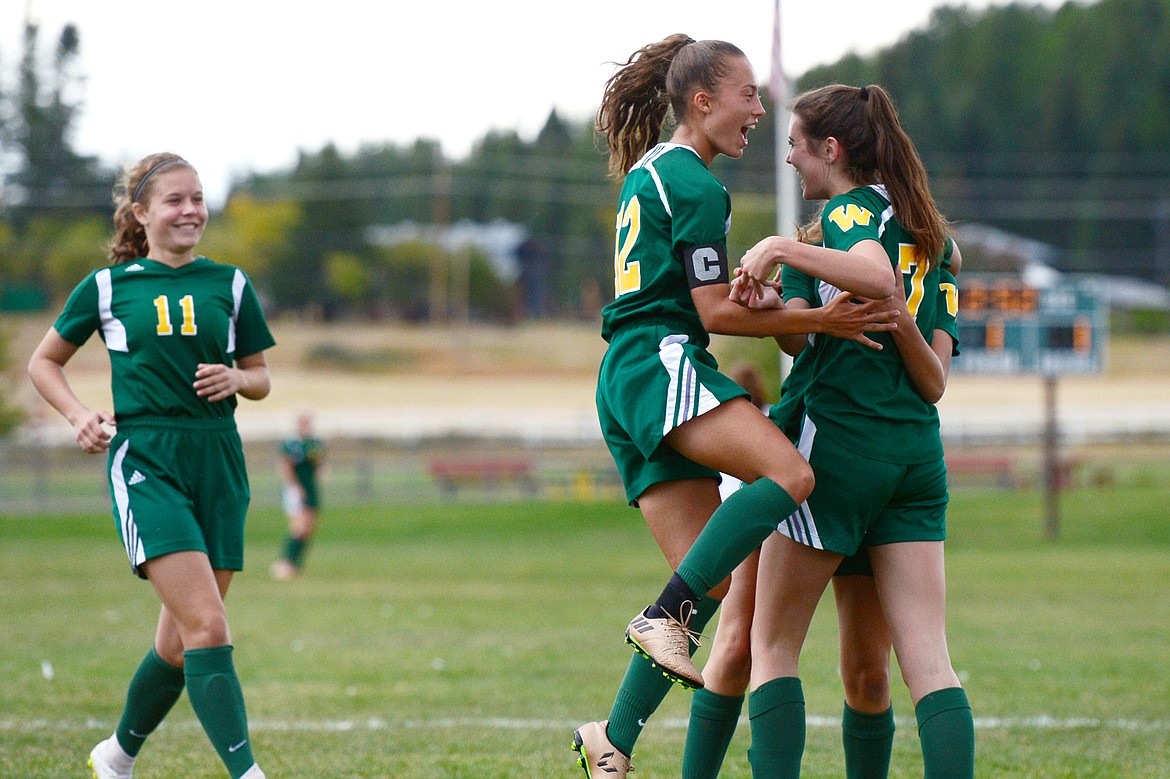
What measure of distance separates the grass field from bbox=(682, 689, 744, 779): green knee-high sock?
3.78 ft

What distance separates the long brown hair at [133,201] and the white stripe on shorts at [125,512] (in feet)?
2.64

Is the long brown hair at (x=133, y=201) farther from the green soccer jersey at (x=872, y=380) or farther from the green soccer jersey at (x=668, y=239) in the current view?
the green soccer jersey at (x=872, y=380)

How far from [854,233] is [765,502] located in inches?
31.1

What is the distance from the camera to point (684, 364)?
3641mm

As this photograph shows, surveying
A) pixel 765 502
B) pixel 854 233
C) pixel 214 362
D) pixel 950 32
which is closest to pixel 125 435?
pixel 214 362

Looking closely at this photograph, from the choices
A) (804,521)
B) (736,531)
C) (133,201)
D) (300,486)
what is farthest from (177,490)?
(300,486)

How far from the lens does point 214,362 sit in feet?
15.4

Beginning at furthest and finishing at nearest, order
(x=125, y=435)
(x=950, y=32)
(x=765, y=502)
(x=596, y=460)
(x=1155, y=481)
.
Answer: (x=950, y=32)
(x=596, y=460)
(x=1155, y=481)
(x=125, y=435)
(x=765, y=502)

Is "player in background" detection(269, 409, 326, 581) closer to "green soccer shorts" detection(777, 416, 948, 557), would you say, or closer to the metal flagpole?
the metal flagpole

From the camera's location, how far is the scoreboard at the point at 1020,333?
67.7 ft

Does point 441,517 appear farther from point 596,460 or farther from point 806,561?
point 806,561

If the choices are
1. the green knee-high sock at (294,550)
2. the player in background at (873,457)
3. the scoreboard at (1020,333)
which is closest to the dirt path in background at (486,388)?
the scoreboard at (1020,333)

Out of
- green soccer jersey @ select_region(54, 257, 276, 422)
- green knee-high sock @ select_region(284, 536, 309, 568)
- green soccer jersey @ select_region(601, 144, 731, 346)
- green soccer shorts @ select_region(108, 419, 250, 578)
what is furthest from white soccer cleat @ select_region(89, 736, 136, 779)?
green knee-high sock @ select_region(284, 536, 309, 568)

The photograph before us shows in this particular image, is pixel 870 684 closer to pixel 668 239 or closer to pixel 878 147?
pixel 668 239
